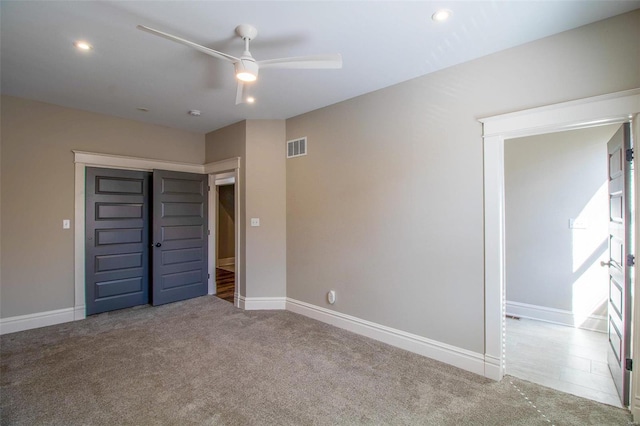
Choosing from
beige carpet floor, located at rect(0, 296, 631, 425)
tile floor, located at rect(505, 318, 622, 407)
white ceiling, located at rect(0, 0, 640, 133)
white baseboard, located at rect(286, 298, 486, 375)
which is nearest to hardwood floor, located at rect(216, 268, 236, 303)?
beige carpet floor, located at rect(0, 296, 631, 425)

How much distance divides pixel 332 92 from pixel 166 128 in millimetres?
2953

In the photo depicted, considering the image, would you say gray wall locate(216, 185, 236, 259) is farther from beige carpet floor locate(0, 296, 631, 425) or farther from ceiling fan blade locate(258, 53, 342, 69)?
ceiling fan blade locate(258, 53, 342, 69)

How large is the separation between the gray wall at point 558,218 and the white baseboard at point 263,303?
126 inches

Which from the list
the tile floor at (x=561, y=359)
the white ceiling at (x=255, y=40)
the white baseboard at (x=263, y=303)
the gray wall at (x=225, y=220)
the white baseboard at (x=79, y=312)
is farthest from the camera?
the gray wall at (x=225, y=220)

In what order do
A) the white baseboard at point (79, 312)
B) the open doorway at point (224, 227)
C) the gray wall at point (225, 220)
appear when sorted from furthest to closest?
the gray wall at point (225, 220) → the open doorway at point (224, 227) → the white baseboard at point (79, 312)

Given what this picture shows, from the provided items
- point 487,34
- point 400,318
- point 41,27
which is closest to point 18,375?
point 41,27

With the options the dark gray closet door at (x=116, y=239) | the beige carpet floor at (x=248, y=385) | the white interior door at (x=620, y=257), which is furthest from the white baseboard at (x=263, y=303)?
the white interior door at (x=620, y=257)

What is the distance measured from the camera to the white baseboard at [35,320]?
3341 millimetres

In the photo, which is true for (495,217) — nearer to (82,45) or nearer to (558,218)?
(558,218)

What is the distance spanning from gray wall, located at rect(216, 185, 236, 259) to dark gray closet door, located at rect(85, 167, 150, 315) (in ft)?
9.22

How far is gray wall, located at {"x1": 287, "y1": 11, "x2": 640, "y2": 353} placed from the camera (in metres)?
2.17

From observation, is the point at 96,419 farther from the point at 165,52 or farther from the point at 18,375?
the point at 165,52

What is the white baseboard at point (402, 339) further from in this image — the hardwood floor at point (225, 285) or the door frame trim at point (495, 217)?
the hardwood floor at point (225, 285)

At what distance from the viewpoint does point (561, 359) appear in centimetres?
277
